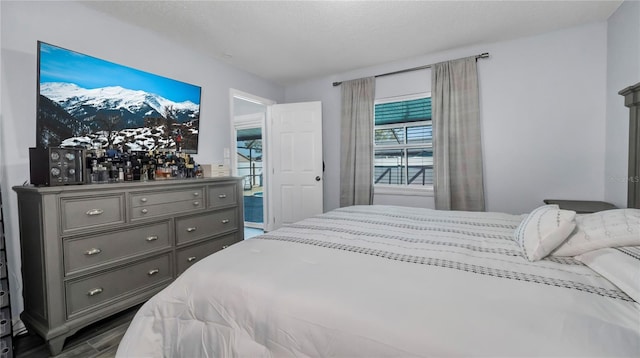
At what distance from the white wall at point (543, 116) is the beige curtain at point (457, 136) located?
0.42 feet

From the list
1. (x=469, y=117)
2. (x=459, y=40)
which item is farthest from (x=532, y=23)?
(x=469, y=117)

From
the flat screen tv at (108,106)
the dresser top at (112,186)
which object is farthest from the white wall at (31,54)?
the dresser top at (112,186)

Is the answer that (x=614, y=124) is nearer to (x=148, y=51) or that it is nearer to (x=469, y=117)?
(x=469, y=117)

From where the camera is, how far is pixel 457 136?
335 centimetres

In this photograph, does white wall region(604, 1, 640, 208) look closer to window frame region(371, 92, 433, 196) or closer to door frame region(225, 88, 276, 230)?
window frame region(371, 92, 433, 196)

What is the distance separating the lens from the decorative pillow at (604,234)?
116 centimetres

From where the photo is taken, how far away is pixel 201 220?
268 cm

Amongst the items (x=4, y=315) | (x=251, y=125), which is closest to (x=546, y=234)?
(x=4, y=315)

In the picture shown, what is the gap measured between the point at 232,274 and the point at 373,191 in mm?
3008

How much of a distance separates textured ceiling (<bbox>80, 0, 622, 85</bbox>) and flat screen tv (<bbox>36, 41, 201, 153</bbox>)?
0.52 m

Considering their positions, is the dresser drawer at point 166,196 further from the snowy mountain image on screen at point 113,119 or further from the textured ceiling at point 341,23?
the textured ceiling at point 341,23

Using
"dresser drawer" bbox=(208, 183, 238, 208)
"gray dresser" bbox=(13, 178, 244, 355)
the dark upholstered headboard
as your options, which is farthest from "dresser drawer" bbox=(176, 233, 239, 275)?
the dark upholstered headboard

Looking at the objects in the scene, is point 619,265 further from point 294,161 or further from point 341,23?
point 294,161

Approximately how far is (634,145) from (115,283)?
3917 mm
